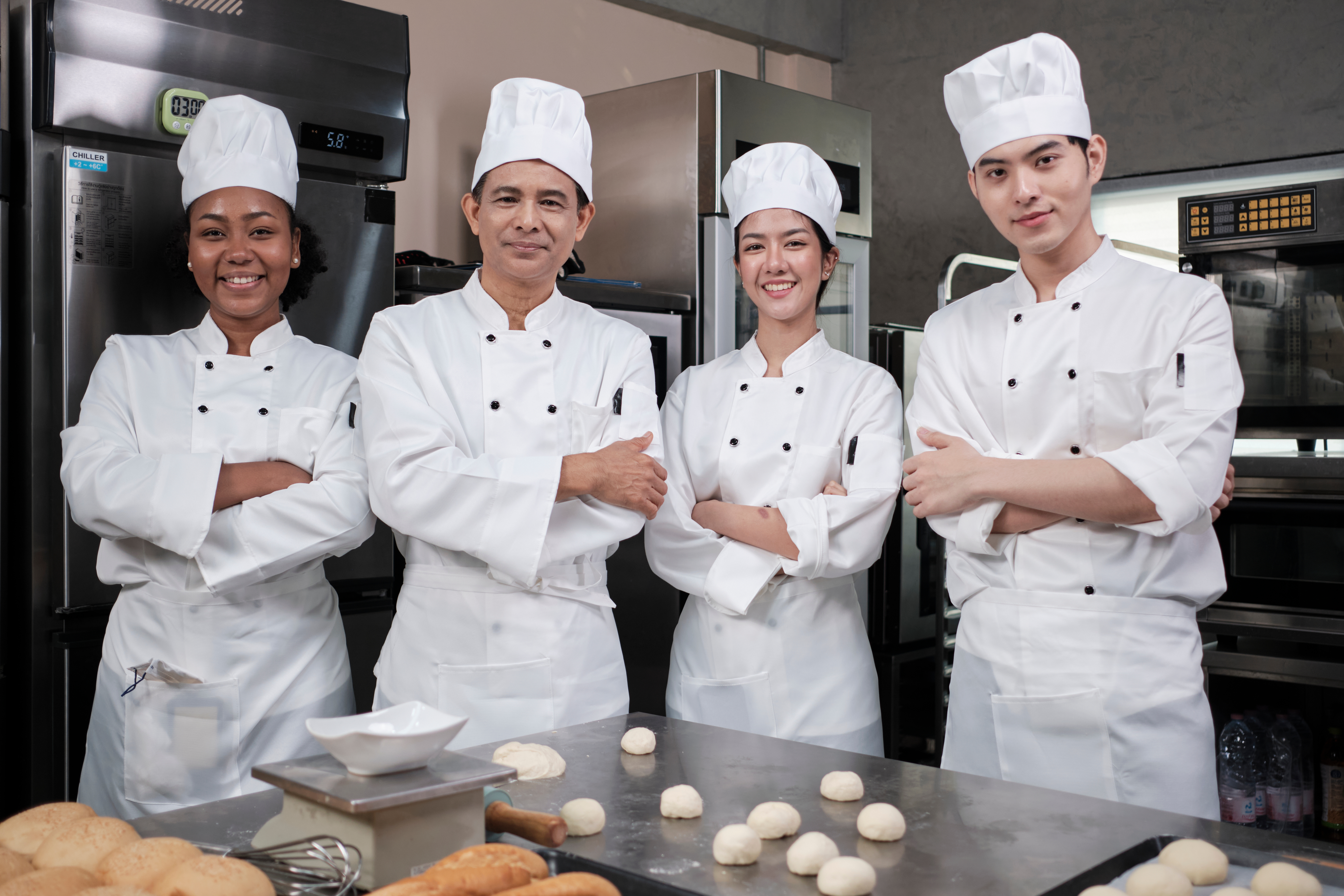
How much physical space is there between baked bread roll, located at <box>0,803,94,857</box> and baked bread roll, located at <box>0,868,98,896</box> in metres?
0.12


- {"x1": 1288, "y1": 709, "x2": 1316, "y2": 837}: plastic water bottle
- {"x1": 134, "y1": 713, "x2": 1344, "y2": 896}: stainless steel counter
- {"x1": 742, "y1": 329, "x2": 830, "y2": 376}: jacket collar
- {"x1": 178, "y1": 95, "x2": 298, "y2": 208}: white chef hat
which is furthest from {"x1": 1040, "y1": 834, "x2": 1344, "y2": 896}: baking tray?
{"x1": 178, "y1": 95, "x2": 298, "y2": 208}: white chef hat

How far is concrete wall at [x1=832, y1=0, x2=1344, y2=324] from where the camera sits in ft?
12.9

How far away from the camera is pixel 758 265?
7.89ft

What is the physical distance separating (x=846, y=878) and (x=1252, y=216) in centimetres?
225

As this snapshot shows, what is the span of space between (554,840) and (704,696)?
3.77 ft

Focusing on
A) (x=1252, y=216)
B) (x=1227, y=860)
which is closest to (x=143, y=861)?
(x=1227, y=860)

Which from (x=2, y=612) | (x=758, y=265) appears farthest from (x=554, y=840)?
(x=2, y=612)

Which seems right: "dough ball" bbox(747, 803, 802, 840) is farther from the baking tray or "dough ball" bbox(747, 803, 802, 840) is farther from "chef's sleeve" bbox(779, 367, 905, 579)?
"chef's sleeve" bbox(779, 367, 905, 579)

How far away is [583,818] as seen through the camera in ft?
4.03

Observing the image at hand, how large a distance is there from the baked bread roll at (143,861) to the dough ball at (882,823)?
0.65m

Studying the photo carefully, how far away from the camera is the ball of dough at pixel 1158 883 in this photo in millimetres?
1057

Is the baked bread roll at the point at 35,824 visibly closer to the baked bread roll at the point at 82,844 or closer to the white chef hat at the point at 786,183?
the baked bread roll at the point at 82,844

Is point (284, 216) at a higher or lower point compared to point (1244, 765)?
higher

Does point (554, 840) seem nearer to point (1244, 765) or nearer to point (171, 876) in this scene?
point (171, 876)
